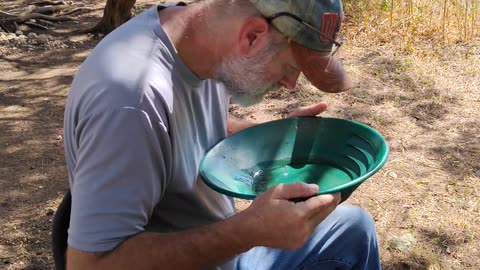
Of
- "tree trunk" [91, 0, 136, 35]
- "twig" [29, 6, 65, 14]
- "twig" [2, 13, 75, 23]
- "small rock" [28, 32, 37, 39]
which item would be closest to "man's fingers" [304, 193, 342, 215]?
"tree trunk" [91, 0, 136, 35]

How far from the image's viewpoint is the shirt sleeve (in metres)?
1.55

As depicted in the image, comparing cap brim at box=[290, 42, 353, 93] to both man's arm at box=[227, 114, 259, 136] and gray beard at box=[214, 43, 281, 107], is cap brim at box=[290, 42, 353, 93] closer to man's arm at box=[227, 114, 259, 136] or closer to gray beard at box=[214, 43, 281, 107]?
gray beard at box=[214, 43, 281, 107]

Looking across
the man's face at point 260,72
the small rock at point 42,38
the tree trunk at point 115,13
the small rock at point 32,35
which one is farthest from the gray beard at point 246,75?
the small rock at point 32,35

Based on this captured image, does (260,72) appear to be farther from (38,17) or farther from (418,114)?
(38,17)

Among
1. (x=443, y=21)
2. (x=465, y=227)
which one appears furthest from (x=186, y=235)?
(x=443, y=21)

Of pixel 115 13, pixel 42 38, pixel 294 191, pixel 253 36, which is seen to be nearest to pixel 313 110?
pixel 253 36

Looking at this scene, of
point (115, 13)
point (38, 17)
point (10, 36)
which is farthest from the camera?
point (38, 17)

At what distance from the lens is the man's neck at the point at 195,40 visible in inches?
70.1

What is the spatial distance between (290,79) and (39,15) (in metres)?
6.16

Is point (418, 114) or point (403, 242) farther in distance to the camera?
point (418, 114)

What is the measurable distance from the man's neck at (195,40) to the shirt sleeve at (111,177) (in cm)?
28

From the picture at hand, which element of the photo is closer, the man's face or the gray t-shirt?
the gray t-shirt

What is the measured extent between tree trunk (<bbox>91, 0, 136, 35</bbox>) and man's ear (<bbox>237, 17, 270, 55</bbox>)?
16.5 ft

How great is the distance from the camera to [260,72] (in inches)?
72.4
